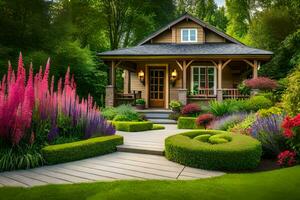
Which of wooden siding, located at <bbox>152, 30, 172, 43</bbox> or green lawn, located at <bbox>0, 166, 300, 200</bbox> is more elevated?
wooden siding, located at <bbox>152, 30, 172, 43</bbox>

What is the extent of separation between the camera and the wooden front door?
2059 cm

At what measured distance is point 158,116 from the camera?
57.6ft

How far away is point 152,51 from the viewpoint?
63.2 ft

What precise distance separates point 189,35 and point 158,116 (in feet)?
21.6

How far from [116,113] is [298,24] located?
21763mm

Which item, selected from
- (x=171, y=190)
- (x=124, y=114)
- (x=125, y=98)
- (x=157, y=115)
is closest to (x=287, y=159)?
(x=171, y=190)

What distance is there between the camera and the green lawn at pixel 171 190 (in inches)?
167

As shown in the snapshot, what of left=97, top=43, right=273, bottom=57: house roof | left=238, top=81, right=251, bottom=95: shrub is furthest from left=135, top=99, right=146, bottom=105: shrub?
left=238, top=81, right=251, bottom=95: shrub

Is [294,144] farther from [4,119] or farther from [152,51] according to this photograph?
[152,51]

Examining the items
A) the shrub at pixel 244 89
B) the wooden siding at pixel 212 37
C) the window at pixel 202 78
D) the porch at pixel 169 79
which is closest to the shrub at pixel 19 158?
the porch at pixel 169 79

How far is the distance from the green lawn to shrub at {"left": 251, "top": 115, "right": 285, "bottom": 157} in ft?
6.71

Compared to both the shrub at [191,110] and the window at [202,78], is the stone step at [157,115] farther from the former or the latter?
the window at [202,78]

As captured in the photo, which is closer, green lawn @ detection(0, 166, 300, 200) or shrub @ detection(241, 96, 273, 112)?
green lawn @ detection(0, 166, 300, 200)

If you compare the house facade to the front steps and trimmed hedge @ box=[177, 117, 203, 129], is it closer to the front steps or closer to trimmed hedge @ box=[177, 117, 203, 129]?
the front steps
